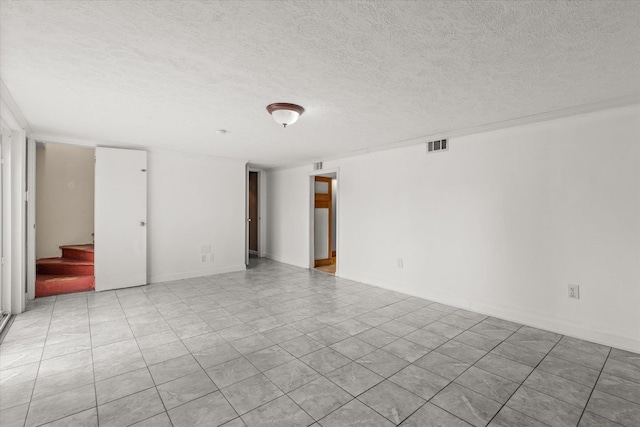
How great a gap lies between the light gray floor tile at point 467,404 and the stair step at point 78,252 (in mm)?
5731

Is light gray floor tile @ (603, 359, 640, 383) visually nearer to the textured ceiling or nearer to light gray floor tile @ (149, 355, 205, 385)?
the textured ceiling

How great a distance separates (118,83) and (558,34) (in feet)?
10.4

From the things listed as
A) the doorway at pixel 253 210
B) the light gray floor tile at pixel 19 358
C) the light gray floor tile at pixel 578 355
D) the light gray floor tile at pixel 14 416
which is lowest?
the light gray floor tile at pixel 578 355

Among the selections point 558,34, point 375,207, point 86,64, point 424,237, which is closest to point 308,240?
point 375,207

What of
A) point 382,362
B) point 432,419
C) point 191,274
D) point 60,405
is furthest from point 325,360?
point 191,274

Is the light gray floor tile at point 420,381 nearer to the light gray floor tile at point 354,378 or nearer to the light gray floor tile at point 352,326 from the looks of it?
the light gray floor tile at point 354,378

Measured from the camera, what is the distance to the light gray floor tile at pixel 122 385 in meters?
2.11

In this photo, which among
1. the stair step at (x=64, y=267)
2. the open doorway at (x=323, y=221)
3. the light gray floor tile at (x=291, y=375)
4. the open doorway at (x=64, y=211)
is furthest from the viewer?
the open doorway at (x=323, y=221)

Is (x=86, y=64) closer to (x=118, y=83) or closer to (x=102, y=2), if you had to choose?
(x=118, y=83)

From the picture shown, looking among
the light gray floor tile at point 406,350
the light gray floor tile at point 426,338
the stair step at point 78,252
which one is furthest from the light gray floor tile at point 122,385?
the stair step at point 78,252

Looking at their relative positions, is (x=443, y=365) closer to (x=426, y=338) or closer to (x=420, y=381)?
(x=420, y=381)

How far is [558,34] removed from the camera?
69.9 inches

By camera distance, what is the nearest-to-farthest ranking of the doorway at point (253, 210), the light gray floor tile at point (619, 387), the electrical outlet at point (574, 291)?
the light gray floor tile at point (619, 387)
the electrical outlet at point (574, 291)
the doorway at point (253, 210)

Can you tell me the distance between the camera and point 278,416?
1890mm
